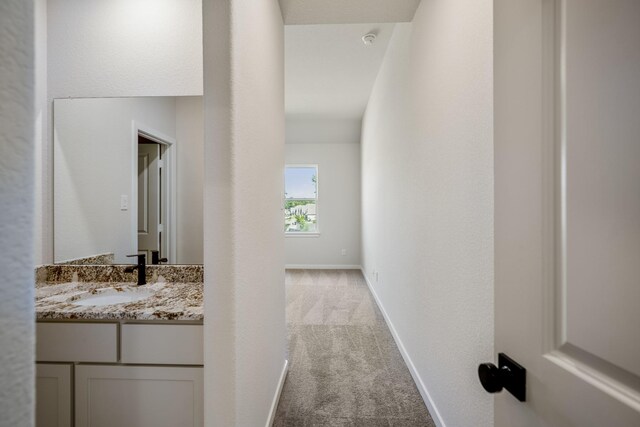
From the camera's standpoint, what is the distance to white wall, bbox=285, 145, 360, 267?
6.36 m

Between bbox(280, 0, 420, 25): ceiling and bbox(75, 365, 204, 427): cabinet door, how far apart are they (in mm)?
2106

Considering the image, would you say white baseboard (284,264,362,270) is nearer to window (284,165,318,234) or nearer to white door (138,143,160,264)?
window (284,165,318,234)

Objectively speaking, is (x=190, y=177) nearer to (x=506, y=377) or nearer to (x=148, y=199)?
(x=148, y=199)

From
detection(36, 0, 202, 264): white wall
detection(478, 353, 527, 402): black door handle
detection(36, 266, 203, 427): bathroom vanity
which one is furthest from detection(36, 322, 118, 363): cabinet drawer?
detection(478, 353, 527, 402): black door handle

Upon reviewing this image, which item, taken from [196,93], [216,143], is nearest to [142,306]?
[216,143]

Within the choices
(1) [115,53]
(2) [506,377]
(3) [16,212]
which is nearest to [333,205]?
(1) [115,53]

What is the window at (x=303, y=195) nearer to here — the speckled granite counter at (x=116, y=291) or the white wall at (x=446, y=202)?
the white wall at (x=446, y=202)

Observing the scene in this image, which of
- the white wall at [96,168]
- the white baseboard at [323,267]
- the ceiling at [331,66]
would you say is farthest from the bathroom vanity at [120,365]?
the white baseboard at [323,267]

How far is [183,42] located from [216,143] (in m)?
1.23

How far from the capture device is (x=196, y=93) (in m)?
1.85

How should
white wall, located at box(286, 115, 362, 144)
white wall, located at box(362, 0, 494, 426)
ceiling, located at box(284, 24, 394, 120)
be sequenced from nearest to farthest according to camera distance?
white wall, located at box(362, 0, 494, 426)
ceiling, located at box(284, 24, 394, 120)
white wall, located at box(286, 115, 362, 144)

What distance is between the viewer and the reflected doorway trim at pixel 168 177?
192cm

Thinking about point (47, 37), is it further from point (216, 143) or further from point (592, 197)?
point (592, 197)

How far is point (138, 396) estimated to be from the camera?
1283 mm
